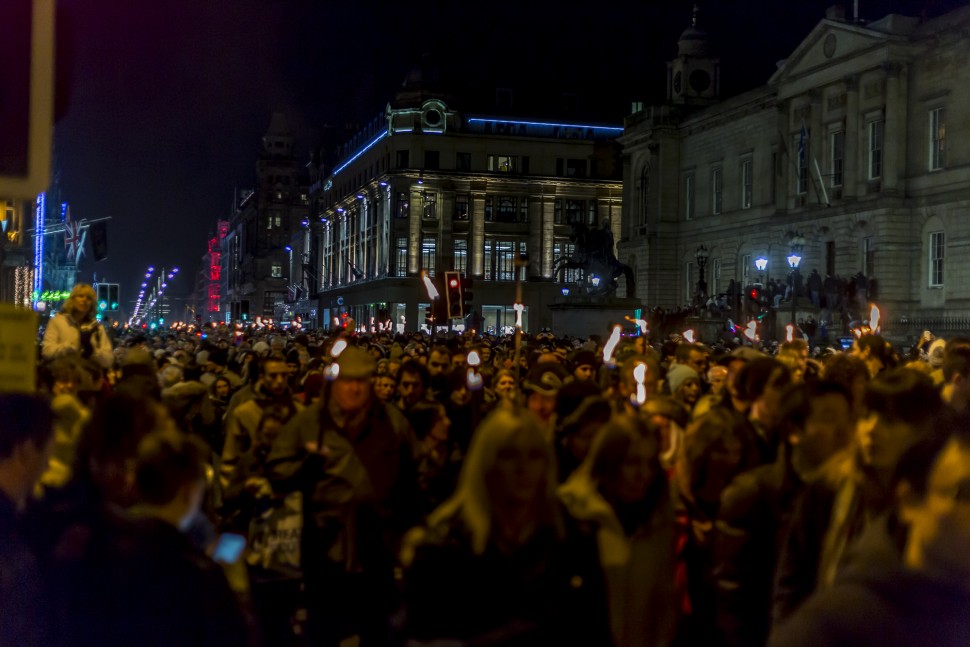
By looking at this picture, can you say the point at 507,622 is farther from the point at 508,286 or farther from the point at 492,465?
the point at 508,286

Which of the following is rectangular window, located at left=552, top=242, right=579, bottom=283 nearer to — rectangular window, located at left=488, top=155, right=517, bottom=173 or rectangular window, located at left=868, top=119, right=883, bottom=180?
rectangular window, located at left=488, top=155, right=517, bottom=173

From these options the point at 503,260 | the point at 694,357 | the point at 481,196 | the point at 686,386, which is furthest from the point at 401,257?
the point at 686,386

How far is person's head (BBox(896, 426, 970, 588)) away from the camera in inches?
97.7

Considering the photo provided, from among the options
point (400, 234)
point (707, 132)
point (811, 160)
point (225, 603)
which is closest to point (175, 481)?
point (225, 603)

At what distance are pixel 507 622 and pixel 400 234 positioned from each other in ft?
288

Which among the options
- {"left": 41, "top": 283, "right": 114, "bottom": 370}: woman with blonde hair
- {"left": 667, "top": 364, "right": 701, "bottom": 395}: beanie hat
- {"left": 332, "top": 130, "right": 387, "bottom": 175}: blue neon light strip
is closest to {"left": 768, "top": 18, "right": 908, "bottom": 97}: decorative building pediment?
{"left": 332, "top": 130, "right": 387, "bottom": 175}: blue neon light strip

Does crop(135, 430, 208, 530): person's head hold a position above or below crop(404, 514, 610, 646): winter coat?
above

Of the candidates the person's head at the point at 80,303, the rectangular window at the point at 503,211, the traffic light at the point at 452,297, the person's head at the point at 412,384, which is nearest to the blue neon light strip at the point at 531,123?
the rectangular window at the point at 503,211

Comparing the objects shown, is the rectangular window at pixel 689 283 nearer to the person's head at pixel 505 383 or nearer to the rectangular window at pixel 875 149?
the rectangular window at pixel 875 149

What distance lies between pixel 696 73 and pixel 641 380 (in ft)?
224

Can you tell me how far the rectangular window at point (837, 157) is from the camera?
5506 cm

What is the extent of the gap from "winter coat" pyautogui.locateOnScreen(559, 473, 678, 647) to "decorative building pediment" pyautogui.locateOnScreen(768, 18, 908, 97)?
4987cm

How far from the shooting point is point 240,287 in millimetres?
166000

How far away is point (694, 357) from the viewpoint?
12.5 m
